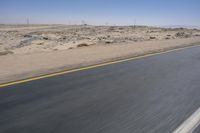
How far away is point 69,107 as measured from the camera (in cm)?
505

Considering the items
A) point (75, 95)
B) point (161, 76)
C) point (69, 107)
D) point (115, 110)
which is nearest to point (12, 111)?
point (69, 107)

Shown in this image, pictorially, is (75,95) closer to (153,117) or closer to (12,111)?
(12,111)

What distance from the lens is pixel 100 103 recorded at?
534 cm

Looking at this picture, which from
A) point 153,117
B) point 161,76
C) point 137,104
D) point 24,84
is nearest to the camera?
point 153,117

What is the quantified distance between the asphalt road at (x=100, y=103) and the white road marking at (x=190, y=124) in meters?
0.09

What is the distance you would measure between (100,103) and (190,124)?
1.93 meters

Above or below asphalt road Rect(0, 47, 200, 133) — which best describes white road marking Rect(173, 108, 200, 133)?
below

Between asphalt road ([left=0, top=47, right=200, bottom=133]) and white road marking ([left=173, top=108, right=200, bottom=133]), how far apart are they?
3.7 inches

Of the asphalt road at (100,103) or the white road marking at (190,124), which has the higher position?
the asphalt road at (100,103)

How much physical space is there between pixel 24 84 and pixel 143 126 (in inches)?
159

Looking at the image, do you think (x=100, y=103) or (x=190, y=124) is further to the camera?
(x=100, y=103)

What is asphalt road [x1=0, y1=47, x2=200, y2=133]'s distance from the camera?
13.6 ft

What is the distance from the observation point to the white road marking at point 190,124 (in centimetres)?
414

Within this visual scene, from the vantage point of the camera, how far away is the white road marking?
414 cm
